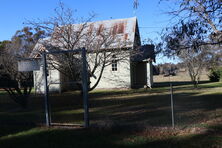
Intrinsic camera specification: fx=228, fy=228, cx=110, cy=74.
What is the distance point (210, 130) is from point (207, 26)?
3379mm

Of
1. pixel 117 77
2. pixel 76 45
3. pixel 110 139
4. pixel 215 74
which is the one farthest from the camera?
pixel 215 74

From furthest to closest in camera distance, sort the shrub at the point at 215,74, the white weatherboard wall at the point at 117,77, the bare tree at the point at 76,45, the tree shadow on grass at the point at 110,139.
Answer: the shrub at the point at 215,74, the white weatherboard wall at the point at 117,77, the bare tree at the point at 76,45, the tree shadow on grass at the point at 110,139

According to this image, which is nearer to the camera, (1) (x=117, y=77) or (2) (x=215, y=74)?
(1) (x=117, y=77)

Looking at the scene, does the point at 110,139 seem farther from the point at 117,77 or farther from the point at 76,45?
the point at 117,77

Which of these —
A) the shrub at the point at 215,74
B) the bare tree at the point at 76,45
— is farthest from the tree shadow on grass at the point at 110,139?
the shrub at the point at 215,74

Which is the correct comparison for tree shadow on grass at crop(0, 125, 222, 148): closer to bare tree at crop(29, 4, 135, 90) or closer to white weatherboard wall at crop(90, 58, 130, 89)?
bare tree at crop(29, 4, 135, 90)

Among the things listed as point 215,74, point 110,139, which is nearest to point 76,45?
point 110,139

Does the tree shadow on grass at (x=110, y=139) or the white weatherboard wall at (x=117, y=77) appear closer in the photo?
the tree shadow on grass at (x=110, y=139)

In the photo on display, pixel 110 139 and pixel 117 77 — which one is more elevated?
pixel 117 77

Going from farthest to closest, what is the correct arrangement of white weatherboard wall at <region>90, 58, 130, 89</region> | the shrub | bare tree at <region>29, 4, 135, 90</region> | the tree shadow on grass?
the shrub < white weatherboard wall at <region>90, 58, 130, 89</region> < bare tree at <region>29, 4, 135, 90</region> < the tree shadow on grass

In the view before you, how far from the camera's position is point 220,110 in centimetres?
855

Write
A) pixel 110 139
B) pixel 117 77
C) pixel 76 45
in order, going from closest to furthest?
pixel 110 139 → pixel 76 45 → pixel 117 77

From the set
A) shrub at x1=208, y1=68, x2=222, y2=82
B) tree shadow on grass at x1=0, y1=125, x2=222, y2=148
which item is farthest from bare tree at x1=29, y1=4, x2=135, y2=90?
shrub at x1=208, y1=68, x2=222, y2=82

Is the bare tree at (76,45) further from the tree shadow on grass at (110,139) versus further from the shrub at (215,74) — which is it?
the shrub at (215,74)
